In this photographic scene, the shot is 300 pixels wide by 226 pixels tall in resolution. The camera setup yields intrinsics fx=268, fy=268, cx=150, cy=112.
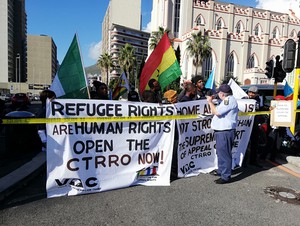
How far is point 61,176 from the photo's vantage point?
3.91 meters

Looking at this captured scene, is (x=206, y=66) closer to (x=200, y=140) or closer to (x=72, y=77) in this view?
(x=200, y=140)

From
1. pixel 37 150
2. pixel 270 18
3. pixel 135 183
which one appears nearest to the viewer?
pixel 135 183

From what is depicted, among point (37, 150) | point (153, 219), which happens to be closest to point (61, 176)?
point (153, 219)

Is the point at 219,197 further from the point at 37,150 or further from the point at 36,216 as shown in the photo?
the point at 37,150

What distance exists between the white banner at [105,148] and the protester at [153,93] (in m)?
0.97

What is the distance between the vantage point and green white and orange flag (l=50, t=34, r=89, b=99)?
182 inches

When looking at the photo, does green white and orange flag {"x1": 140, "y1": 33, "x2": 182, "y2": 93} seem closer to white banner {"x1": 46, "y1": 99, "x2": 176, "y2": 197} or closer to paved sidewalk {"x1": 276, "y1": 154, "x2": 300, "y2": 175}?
white banner {"x1": 46, "y1": 99, "x2": 176, "y2": 197}

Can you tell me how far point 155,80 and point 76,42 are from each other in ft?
7.49

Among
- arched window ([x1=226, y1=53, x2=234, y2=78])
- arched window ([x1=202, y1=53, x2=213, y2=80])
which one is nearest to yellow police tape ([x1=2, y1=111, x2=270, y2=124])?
arched window ([x1=202, y1=53, x2=213, y2=80])

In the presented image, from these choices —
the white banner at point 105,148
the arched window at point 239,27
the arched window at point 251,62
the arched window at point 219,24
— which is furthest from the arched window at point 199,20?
the white banner at point 105,148

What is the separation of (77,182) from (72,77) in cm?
183

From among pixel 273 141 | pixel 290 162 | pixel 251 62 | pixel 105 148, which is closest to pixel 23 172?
pixel 105 148

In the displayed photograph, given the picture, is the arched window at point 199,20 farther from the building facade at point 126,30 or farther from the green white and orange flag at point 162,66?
the green white and orange flag at point 162,66

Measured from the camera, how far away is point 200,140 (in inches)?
202
